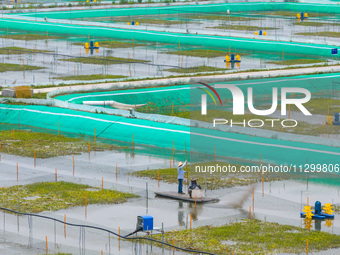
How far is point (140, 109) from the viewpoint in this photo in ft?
200

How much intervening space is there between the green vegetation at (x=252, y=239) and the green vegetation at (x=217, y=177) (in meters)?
6.96

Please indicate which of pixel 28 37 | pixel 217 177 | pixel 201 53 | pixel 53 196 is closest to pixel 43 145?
pixel 53 196

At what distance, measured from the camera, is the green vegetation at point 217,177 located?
Answer: 39.8 m

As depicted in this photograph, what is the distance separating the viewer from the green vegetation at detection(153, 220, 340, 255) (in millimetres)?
29562

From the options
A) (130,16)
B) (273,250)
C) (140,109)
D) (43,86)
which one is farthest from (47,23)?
(273,250)

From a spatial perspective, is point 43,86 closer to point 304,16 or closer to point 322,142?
point 322,142

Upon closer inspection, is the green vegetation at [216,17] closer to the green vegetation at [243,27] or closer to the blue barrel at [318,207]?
the green vegetation at [243,27]

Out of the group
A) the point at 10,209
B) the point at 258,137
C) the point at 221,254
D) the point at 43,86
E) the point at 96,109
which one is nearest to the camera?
the point at 221,254

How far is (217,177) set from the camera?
41.2 metres

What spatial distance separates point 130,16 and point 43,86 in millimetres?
64932

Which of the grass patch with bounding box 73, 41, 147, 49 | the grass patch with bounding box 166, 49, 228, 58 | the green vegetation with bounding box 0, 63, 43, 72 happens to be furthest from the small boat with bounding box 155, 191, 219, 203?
the grass patch with bounding box 73, 41, 147, 49

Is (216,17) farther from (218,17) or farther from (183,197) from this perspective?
(183,197)

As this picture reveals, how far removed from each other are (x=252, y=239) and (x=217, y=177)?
10.7m

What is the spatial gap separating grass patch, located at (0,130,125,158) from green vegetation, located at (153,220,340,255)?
657 inches
